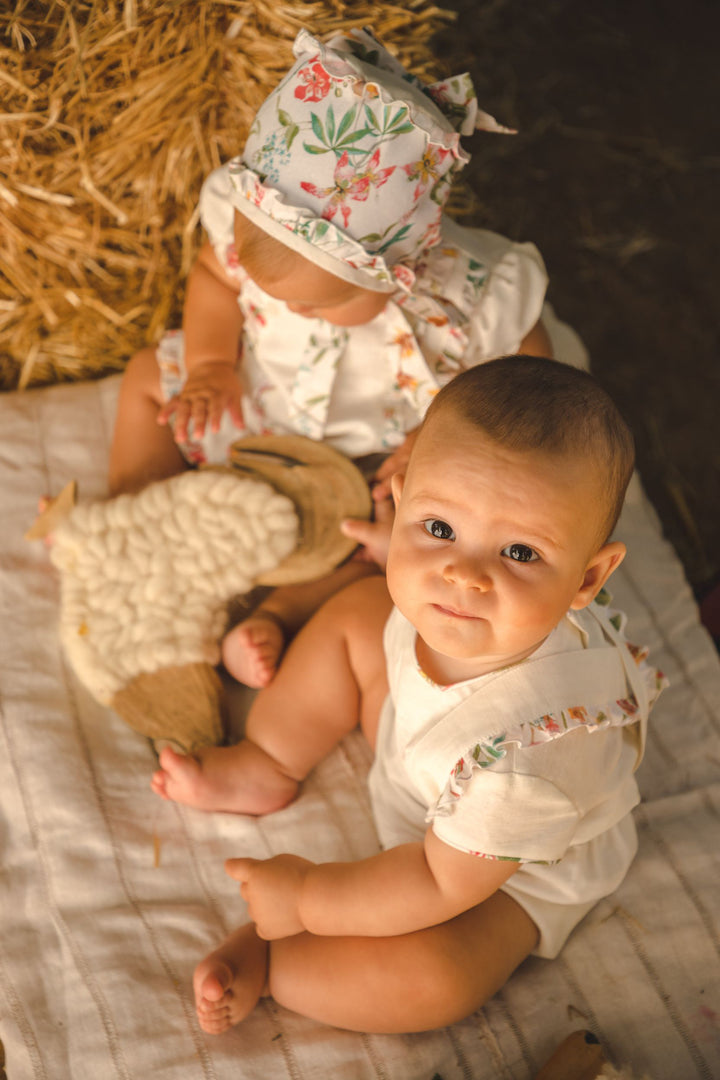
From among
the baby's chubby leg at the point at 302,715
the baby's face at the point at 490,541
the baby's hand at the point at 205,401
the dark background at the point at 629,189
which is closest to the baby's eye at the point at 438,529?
the baby's face at the point at 490,541

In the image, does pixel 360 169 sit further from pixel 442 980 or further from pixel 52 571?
pixel 442 980

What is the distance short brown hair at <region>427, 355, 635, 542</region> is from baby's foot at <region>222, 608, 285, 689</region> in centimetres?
52

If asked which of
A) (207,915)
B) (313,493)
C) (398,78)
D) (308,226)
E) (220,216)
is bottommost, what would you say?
(207,915)

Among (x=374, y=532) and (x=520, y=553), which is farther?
(x=374, y=532)

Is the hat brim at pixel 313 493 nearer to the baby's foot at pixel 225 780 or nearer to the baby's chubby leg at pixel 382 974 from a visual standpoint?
the baby's foot at pixel 225 780

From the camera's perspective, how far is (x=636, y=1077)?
1.01m

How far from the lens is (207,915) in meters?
1.13

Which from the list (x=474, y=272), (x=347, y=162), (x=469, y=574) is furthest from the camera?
(x=474, y=272)

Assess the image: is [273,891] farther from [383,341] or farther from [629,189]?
[629,189]

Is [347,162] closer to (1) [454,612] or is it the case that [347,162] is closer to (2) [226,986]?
(1) [454,612]

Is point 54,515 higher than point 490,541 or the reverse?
the reverse

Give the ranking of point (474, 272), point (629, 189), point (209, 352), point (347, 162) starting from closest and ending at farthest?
1. point (347, 162)
2. point (474, 272)
3. point (209, 352)
4. point (629, 189)

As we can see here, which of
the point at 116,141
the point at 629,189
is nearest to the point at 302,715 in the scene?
the point at 116,141

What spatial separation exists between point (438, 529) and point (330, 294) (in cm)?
43
